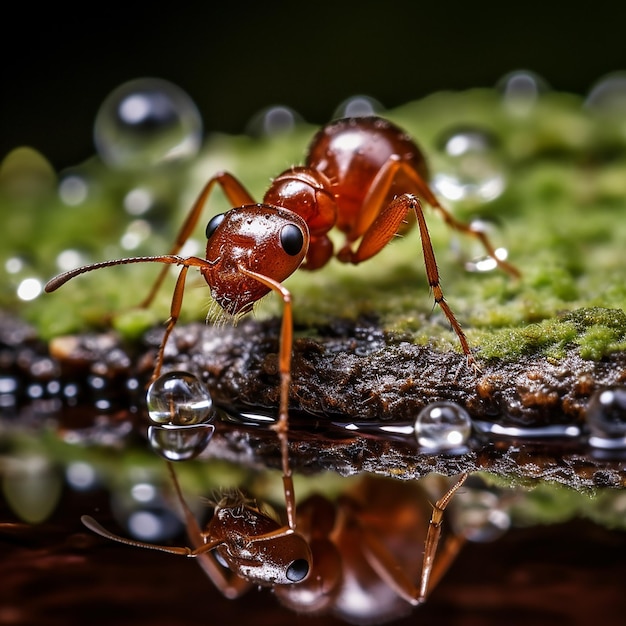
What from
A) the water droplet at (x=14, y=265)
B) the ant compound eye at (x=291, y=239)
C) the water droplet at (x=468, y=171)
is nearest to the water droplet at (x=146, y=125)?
the water droplet at (x=14, y=265)

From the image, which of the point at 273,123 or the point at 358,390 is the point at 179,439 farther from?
the point at 273,123

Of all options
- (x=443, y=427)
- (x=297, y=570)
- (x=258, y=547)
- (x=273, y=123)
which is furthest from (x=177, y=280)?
(x=273, y=123)

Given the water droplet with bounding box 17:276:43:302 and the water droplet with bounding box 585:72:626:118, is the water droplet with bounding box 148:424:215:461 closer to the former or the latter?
the water droplet with bounding box 17:276:43:302

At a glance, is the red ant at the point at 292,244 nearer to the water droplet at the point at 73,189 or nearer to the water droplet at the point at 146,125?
the water droplet at the point at 146,125

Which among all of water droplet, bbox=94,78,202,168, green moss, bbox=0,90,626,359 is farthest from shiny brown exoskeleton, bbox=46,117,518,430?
water droplet, bbox=94,78,202,168

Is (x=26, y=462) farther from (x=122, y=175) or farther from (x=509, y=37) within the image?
(x=509, y=37)

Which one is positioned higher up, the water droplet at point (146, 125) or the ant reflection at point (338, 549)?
the water droplet at point (146, 125)
